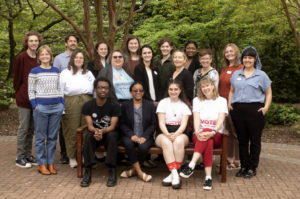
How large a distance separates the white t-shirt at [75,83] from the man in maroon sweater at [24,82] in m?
0.67

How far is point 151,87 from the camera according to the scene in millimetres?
5270

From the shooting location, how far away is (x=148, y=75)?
5227 mm

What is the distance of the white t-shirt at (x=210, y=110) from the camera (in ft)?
15.4

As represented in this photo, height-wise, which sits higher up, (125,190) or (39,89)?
(39,89)

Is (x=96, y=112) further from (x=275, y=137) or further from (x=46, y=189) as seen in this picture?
(x=275, y=137)

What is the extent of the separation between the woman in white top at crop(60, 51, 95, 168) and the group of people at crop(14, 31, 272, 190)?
2 centimetres

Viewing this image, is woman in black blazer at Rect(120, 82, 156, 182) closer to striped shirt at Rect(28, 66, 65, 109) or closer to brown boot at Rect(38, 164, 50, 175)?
striped shirt at Rect(28, 66, 65, 109)

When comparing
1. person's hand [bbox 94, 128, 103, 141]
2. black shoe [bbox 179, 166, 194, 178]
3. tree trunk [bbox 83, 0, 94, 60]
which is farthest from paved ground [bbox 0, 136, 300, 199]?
tree trunk [bbox 83, 0, 94, 60]

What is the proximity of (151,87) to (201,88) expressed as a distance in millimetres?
956

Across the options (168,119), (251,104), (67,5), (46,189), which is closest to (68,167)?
(46,189)

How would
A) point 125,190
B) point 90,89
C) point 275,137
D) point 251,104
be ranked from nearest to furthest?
point 125,190
point 251,104
point 90,89
point 275,137

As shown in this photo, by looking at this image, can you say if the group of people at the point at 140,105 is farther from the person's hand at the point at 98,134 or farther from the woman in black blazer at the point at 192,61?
the woman in black blazer at the point at 192,61

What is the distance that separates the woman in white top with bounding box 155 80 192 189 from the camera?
14.8 ft

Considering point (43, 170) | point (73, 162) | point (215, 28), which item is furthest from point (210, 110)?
point (215, 28)
